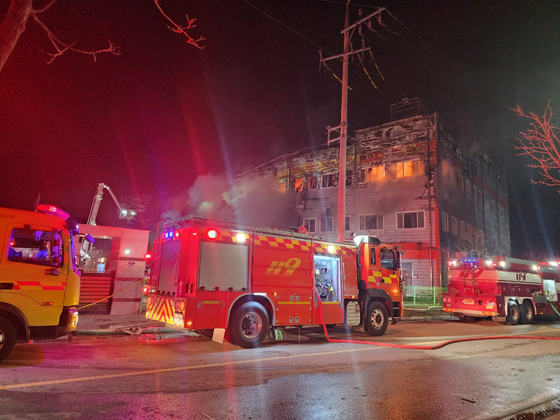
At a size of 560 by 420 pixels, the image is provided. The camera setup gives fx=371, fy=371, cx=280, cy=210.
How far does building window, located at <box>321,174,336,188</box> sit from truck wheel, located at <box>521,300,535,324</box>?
15918 mm

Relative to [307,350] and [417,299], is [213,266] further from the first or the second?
[417,299]

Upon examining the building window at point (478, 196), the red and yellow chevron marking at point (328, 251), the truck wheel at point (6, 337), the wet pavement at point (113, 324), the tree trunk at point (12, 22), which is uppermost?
the building window at point (478, 196)

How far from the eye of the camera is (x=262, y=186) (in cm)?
3105

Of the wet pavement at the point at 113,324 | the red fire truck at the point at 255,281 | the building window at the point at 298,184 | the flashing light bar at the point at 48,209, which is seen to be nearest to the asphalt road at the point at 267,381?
the wet pavement at the point at 113,324

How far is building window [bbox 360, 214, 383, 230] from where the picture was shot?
84.4 feet

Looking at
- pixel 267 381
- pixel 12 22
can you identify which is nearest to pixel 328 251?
pixel 267 381

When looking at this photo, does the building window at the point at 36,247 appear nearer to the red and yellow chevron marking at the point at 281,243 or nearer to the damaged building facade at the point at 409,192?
the red and yellow chevron marking at the point at 281,243

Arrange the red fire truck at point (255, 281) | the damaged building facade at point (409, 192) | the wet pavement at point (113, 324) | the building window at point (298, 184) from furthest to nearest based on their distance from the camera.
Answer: the building window at point (298, 184) < the damaged building facade at point (409, 192) < the wet pavement at point (113, 324) < the red fire truck at point (255, 281)

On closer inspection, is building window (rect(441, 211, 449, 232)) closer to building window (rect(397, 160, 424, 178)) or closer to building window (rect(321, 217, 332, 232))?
building window (rect(397, 160, 424, 178))

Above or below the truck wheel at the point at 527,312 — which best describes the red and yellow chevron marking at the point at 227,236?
above

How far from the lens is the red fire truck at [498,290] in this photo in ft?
44.3

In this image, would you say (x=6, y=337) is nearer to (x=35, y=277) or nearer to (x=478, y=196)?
(x=35, y=277)

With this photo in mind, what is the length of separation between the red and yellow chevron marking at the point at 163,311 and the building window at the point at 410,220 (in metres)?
19.8

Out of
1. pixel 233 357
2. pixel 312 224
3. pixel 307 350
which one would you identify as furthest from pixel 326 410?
pixel 312 224
